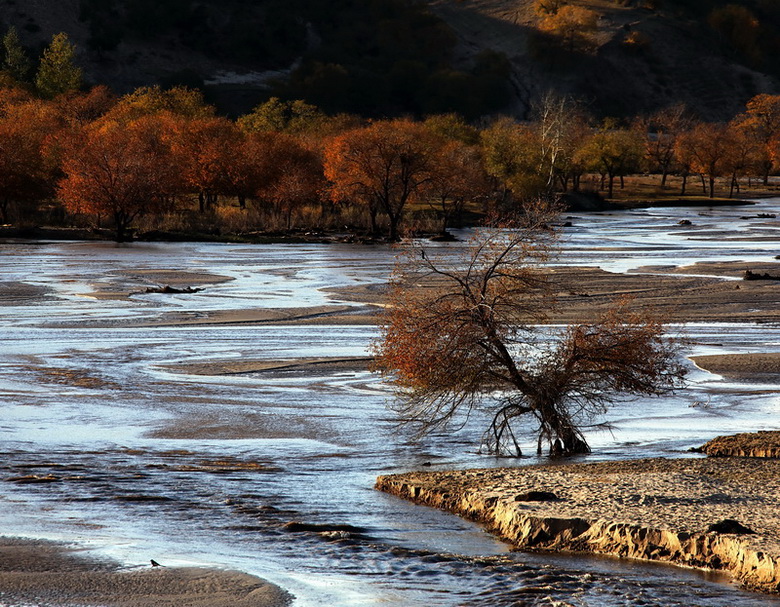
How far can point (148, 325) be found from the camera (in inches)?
1351

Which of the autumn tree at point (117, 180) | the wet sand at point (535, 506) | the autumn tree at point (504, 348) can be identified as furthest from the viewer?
the autumn tree at point (117, 180)

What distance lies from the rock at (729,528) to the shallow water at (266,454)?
0.80 meters

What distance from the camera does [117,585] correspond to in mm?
12031

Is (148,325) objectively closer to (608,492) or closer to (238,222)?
(608,492)

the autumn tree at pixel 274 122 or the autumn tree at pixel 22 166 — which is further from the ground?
the autumn tree at pixel 274 122

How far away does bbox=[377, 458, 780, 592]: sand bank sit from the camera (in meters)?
12.8

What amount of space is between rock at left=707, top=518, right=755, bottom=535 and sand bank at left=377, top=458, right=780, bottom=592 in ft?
0.28

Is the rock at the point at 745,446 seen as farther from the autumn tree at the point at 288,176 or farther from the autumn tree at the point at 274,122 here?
the autumn tree at the point at 274,122

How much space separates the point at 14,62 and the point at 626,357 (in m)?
142

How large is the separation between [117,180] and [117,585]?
66.6 meters

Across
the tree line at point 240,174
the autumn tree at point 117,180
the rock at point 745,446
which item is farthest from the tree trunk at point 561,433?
the autumn tree at point 117,180

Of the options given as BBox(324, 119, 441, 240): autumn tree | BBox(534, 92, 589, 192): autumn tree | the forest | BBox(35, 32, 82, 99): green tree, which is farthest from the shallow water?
BBox(35, 32, 82, 99): green tree

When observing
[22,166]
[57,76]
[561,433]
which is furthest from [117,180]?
[57,76]

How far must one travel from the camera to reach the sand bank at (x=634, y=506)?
1281 cm
